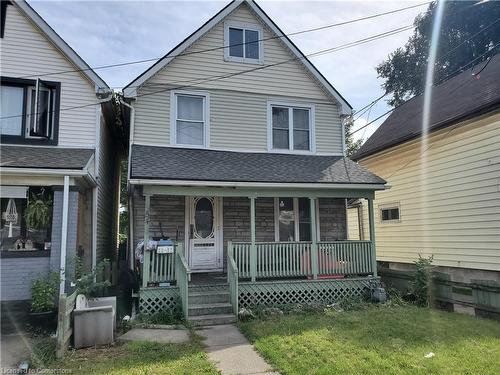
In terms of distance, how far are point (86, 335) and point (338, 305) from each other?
18.9ft

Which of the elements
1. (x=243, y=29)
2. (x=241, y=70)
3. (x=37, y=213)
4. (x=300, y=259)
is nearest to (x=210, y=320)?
(x=300, y=259)

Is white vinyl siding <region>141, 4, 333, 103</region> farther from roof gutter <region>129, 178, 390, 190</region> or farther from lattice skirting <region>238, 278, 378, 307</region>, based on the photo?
lattice skirting <region>238, 278, 378, 307</region>

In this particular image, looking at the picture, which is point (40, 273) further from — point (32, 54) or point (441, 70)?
point (441, 70)

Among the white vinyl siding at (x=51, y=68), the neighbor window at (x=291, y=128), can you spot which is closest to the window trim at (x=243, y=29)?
the neighbor window at (x=291, y=128)

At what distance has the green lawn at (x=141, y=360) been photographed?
5652 mm

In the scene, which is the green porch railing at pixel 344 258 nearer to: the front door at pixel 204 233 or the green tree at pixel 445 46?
the front door at pixel 204 233

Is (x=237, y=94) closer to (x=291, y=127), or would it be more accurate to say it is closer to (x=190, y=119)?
(x=190, y=119)

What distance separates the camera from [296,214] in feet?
40.4

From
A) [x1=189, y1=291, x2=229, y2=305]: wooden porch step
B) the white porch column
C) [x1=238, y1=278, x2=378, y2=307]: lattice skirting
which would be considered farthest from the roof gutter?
[x1=189, y1=291, x2=229, y2=305]: wooden porch step

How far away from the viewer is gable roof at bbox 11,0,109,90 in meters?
10.0

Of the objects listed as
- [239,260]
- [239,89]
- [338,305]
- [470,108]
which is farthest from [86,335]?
[470,108]

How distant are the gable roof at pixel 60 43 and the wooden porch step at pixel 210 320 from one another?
6137 mm

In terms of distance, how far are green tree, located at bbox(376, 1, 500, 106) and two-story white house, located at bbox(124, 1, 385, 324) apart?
14862 millimetres

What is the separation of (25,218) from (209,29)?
7176mm
